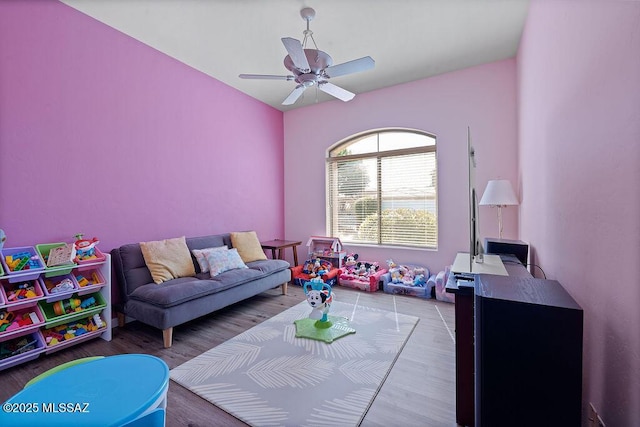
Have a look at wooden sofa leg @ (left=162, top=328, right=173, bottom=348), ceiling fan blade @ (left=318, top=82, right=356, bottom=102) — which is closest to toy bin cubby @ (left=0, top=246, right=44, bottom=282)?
wooden sofa leg @ (left=162, top=328, right=173, bottom=348)

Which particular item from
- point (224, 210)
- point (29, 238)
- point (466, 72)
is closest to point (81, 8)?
point (29, 238)

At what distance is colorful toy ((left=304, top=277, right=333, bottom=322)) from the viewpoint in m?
2.57

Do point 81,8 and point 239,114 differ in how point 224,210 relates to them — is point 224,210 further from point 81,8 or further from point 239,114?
point 81,8

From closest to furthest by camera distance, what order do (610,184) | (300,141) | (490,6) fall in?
1. (610,184)
2. (490,6)
3. (300,141)

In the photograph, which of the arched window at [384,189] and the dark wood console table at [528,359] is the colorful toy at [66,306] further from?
the arched window at [384,189]

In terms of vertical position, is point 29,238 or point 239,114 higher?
point 239,114

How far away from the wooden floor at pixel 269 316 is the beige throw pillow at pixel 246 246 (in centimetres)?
58

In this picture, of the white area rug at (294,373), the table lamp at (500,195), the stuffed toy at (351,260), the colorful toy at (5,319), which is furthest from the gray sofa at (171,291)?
the table lamp at (500,195)

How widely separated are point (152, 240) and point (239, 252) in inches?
42.4

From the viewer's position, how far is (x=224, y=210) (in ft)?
13.4

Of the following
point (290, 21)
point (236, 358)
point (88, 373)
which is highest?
point (290, 21)

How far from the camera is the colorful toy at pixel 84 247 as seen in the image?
7.92ft

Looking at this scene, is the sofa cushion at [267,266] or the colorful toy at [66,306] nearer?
the colorful toy at [66,306]

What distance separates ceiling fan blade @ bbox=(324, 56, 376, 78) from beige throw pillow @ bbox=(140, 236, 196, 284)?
8.17 ft
